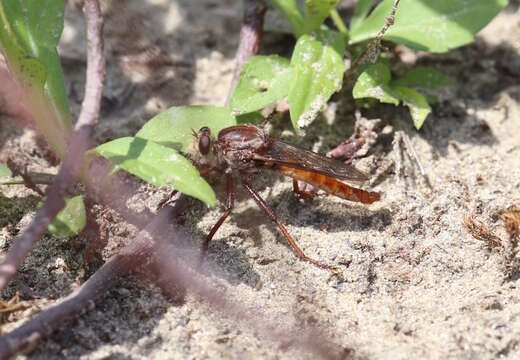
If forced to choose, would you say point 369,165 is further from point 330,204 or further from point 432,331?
point 432,331

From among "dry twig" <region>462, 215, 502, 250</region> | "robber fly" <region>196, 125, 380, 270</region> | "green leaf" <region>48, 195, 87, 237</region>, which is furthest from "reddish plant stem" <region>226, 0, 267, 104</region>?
"dry twig" <region>462, 215, 502, 250</region>

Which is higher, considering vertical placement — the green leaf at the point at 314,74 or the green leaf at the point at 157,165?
the green leaf at the point at 314,74

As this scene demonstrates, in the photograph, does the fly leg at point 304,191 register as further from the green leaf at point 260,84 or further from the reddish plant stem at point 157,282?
the reddish plant stem at point 157,282

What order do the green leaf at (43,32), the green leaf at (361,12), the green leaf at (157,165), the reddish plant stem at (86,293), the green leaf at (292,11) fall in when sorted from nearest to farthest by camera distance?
1. the reddish plant stem at (86,293)
2. the green leaf at (157,165)
3. the green leaf at (43,32)
4. the green leaf at (292,11)
5. the green leaf at (361,12)

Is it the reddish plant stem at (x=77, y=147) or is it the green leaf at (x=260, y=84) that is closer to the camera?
the reddish plant stem at (x=77, y=147)

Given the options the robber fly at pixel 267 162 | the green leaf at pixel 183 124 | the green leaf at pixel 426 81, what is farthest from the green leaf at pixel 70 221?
the green leaf at pixel 426 81

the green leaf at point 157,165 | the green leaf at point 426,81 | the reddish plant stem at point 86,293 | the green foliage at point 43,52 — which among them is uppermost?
the green leaf at point 426,81

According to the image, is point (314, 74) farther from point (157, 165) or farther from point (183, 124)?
point (157, 165)
